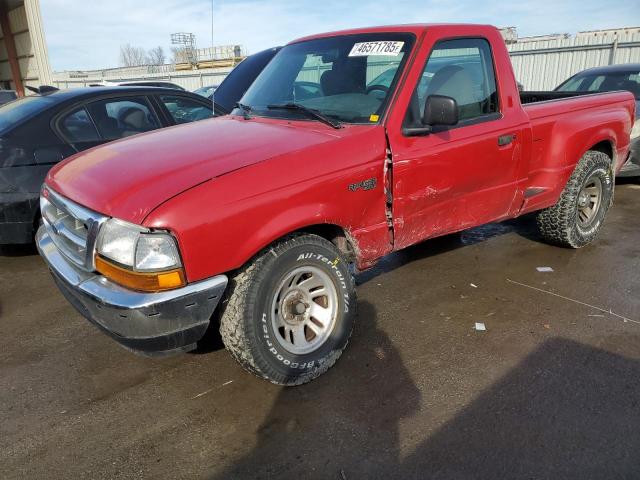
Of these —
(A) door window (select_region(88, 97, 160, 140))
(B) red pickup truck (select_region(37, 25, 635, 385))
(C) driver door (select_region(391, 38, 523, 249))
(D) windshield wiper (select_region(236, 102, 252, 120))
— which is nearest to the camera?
(B) red pickup truck (select_region(37, 25, 635, 385))

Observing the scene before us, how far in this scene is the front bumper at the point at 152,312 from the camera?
233 centimetres

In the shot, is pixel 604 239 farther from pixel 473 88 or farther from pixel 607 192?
pixel 473 88

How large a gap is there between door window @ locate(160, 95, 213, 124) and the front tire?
3.27 m

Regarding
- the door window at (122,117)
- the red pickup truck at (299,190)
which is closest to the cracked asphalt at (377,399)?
the red pickup truck at (299,190)

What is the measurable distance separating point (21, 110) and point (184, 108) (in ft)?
5.40

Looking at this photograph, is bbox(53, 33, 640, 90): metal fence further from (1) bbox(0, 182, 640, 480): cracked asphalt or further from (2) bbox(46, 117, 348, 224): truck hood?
(2) bbox(46, 117, 348, 224): truck hood

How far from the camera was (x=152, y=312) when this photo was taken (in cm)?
232

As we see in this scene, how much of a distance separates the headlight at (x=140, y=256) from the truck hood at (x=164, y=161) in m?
0.08

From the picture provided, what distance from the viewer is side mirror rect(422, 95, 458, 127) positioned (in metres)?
3.02

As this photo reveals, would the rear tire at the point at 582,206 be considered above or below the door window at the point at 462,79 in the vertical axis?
below

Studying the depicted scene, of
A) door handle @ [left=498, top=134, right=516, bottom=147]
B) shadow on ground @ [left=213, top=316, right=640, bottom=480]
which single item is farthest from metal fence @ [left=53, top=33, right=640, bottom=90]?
shadow on ground @ [left=213, top=316, right=640, bottom=480]

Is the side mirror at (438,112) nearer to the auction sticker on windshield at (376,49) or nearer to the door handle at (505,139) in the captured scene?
the auction sticker on windshield at (376,49)

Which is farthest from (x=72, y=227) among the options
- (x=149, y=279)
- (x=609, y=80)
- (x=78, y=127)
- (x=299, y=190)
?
(x=609, y=80)

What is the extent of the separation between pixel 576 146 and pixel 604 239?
1412 millimetres
